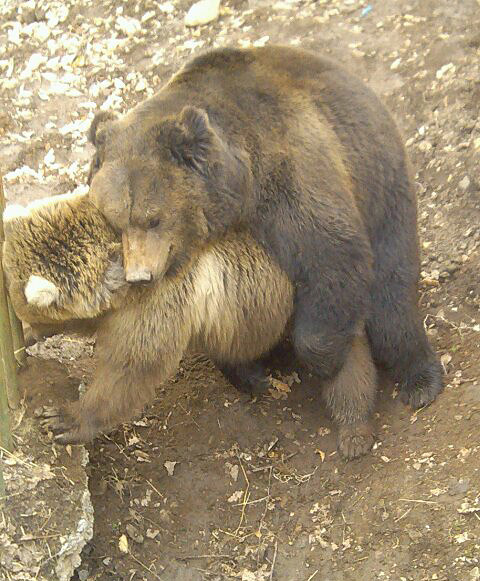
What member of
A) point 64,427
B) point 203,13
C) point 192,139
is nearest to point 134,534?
point 64,427

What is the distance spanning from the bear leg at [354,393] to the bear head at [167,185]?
142 centimetres

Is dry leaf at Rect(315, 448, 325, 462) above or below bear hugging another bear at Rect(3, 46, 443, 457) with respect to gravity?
below

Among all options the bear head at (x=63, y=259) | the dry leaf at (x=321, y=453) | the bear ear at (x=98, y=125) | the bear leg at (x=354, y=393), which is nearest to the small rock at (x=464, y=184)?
the bear leg at (x=354, y=393)

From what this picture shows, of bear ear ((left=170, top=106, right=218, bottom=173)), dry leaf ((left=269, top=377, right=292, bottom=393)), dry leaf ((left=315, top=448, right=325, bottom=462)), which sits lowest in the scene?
dry leaf ((left=315, top=448, right=325, bottom=462))

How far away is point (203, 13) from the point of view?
8688 millimetres

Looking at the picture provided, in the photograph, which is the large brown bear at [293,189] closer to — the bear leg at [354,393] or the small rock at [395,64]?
the bear leg at [354,393]

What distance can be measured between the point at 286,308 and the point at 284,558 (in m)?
1.44

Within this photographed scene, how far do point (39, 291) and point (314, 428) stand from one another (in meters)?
2.30

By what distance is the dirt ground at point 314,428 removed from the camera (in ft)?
15.7

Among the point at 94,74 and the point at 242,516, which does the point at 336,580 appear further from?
the point at 94,74

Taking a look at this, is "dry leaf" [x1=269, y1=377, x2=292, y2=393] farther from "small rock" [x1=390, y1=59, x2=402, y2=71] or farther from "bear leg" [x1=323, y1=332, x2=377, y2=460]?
"small rock" [x1=390, y1=59, x2=402, y2=71]

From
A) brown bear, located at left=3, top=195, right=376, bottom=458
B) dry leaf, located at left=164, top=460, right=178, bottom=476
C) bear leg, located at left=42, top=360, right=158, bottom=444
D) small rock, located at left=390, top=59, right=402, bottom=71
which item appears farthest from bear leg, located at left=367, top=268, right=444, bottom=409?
small rock, located at left=390, top=59, right=402, bottom=71

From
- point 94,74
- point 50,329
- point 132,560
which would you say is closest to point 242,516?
point 132,560

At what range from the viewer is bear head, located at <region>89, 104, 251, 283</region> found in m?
4.41
